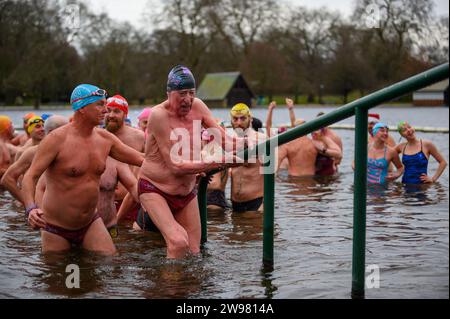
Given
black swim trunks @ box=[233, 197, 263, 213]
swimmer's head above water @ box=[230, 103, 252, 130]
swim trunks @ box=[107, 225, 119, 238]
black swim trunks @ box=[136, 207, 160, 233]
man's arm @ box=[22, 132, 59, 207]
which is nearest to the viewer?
man's arm @ box=[22, 132, 59, 207]

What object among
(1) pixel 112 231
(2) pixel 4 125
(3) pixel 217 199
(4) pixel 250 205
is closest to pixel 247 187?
(4) pixel 250 205

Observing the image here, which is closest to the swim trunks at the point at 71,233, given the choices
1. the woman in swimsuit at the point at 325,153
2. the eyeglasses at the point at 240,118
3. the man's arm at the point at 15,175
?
the man's arm at the point at 15,175

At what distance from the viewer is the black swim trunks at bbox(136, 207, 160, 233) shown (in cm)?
765

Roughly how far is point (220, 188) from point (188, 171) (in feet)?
14.0

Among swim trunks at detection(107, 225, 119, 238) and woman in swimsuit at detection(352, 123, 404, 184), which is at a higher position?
woman in swimsuit at detection(352, 123, 404, 184)

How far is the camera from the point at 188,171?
555 cm

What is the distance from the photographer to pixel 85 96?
5773 mm

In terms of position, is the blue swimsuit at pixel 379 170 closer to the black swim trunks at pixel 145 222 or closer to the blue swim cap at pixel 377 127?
the blue swim cap at pixel 377 127

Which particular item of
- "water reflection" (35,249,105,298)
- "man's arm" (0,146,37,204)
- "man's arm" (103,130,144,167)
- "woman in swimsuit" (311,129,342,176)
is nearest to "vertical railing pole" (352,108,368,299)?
"water reflection" (35,249,105,298)

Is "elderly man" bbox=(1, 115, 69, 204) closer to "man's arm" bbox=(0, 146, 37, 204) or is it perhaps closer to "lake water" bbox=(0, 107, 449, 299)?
"man's arm" bbox=(0, 146, 37, 204)

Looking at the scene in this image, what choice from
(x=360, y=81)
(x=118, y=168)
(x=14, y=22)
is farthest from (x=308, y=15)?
(x=118, y=168)

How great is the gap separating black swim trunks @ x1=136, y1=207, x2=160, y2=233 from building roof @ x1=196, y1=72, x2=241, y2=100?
190 feet
